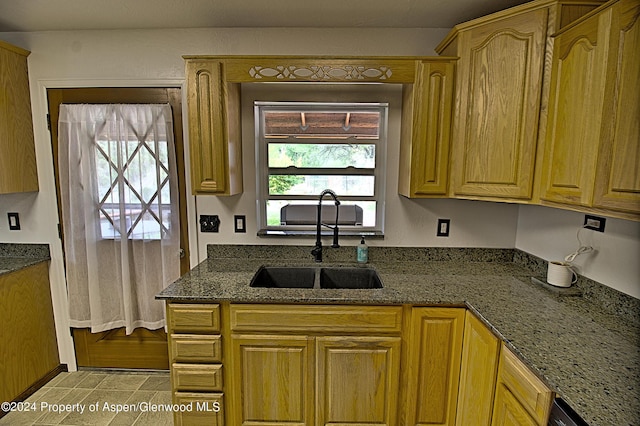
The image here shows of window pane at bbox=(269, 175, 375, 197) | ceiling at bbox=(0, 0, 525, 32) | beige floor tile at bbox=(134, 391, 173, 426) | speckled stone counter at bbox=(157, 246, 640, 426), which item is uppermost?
ceiling at bbox=(0, 0, 525, 32)

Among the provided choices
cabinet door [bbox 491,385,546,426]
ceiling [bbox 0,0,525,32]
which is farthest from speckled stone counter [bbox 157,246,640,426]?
ceiling [bbox 0,0,525,32]

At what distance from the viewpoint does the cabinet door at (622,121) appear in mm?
1040

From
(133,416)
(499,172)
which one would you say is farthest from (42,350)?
(499,172)

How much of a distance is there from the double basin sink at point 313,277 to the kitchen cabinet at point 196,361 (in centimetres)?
51

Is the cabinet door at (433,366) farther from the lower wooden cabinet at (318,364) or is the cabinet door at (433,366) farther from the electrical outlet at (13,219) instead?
the electrical outlet at (13,219)

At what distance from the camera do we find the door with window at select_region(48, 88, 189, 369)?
80.7 inches

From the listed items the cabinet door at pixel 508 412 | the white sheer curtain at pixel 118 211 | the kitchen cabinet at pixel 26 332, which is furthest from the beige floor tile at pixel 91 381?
the cabinet door at pixel 508 412

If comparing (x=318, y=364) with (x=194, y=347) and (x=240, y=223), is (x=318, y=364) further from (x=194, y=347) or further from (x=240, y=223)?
(x=240, y=223)

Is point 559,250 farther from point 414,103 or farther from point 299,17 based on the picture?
point 299,17

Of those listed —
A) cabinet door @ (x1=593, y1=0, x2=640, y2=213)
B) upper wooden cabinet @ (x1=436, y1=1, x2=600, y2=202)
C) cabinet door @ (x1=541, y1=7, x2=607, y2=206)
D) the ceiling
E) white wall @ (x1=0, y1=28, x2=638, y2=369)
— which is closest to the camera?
cabinet door @ (x1=593, y1=0, x2=640, y2=213)

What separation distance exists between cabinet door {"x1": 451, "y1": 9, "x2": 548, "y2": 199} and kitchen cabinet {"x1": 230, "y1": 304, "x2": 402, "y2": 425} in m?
0.90

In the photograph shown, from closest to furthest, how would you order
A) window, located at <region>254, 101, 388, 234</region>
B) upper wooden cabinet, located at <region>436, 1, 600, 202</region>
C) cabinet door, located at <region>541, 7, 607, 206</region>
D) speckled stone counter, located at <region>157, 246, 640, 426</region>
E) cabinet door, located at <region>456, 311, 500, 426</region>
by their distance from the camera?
speckled stone counter, located at <region>157, 246, 640, 426</region> → cabinet door, located at <region>541, 7, 607, 206</region> → cabinet door, located at <region>456, 311, 500, 426</region> → upper wooden cabinet, located at <region>436, 1, 600, 202</region> → window, located at <region>254, 101, 388, 234</region>

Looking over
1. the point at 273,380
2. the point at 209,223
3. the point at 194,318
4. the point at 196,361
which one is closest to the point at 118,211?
the point at 209,223

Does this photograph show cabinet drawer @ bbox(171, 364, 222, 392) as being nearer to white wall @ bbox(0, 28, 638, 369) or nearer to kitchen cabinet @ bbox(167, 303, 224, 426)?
kitchen cabinet @ bbox(167, 303, 224, 426)
